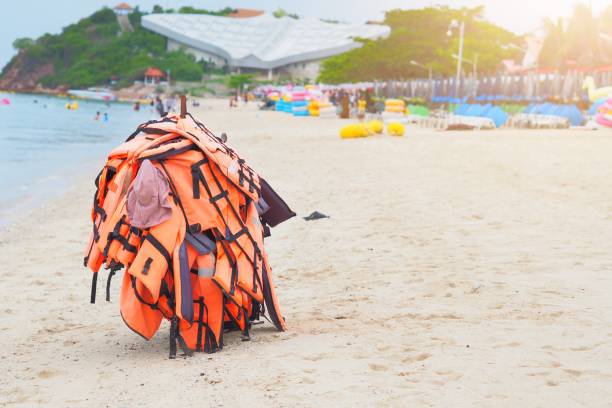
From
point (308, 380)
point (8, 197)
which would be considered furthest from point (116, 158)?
point (8, 197)

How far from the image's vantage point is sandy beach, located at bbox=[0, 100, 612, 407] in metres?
3.19

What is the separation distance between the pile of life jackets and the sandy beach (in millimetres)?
236

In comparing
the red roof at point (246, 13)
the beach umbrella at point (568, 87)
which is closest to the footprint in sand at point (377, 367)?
the beach umbrella at point (568, 87)

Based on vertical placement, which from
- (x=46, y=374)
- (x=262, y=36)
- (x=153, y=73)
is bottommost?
(x=46, y=374)

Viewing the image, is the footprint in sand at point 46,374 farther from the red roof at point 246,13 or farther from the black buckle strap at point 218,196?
the red roof at point 246,13

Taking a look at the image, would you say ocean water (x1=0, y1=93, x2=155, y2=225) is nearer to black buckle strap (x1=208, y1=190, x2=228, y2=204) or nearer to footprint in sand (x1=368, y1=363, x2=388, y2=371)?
black buckle strap (x1=208, y1=190, x2=228, y2=204)

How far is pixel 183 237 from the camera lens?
3561mm

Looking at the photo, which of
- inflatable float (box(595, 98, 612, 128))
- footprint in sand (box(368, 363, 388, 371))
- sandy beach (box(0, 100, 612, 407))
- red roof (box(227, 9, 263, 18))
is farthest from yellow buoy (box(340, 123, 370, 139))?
red roof (box(227, 9, 263, 18))

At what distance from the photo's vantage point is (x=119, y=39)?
140m

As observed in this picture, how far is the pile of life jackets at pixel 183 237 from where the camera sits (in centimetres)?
354

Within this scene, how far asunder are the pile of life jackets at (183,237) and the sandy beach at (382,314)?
24 centimetres

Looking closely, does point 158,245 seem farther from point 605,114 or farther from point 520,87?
point 520,87

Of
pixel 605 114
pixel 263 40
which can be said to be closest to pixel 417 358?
pixel 605 114

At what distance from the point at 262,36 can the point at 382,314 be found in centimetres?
12928
